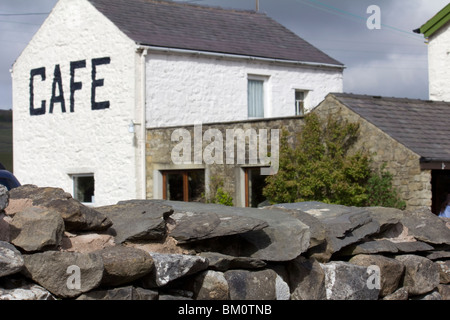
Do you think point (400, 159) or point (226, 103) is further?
point (226, 103)

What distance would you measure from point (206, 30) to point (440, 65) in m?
6.71

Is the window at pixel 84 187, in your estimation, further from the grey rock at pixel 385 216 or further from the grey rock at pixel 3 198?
the grey rock at pixel 3 198

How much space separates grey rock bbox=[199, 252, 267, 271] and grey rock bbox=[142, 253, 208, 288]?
0.15 meters

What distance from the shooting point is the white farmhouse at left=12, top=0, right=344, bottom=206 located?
16.8 meters

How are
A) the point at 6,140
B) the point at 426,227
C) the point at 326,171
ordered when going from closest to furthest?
the point at 426,227, the point at 326,171, the point at 6,140

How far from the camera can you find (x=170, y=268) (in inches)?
200

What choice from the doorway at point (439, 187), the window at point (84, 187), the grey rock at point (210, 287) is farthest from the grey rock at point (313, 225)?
the window at point (84, 187)

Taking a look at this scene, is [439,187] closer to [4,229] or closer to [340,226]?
[340,226]

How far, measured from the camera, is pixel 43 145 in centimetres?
1928

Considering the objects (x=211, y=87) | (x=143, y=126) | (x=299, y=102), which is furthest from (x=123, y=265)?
(x=299, y=102)

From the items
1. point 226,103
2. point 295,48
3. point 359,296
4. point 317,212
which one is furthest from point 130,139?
point 359,296

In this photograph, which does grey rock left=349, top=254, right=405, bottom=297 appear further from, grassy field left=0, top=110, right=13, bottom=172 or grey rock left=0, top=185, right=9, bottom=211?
grassy field left=0, top=110, right=13, bottom=172
